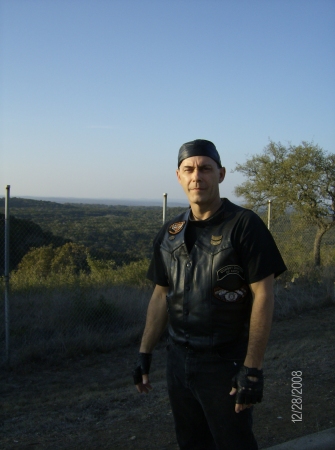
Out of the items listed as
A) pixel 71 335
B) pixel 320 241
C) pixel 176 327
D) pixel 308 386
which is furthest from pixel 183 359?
pixel 320 241

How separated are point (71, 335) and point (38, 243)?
506 centimetres

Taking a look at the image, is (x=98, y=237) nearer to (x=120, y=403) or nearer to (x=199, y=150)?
(x=120, y=403)

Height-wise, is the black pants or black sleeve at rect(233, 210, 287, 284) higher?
black sleeve at rect(233, 210, 287, 284)

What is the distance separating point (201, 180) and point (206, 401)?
1.06 metres

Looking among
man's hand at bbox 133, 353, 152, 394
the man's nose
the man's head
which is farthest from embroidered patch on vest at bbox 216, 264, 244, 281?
man's hand at bbox 133, 353, 152, 394

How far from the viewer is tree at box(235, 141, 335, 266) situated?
13.4 meters

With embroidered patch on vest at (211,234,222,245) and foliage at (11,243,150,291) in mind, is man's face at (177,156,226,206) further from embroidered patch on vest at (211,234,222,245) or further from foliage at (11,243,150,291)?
foliage at (11,243,150,291)

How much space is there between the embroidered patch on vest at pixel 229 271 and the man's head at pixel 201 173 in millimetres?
353

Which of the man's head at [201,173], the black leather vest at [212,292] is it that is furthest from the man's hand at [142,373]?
the man's head at [201,173]

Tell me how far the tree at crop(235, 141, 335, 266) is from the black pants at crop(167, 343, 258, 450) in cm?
1112

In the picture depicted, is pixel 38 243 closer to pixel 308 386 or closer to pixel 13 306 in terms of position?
pixel 13 306

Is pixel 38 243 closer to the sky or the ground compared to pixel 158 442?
closer to the sky

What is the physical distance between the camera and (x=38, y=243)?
1184cm
